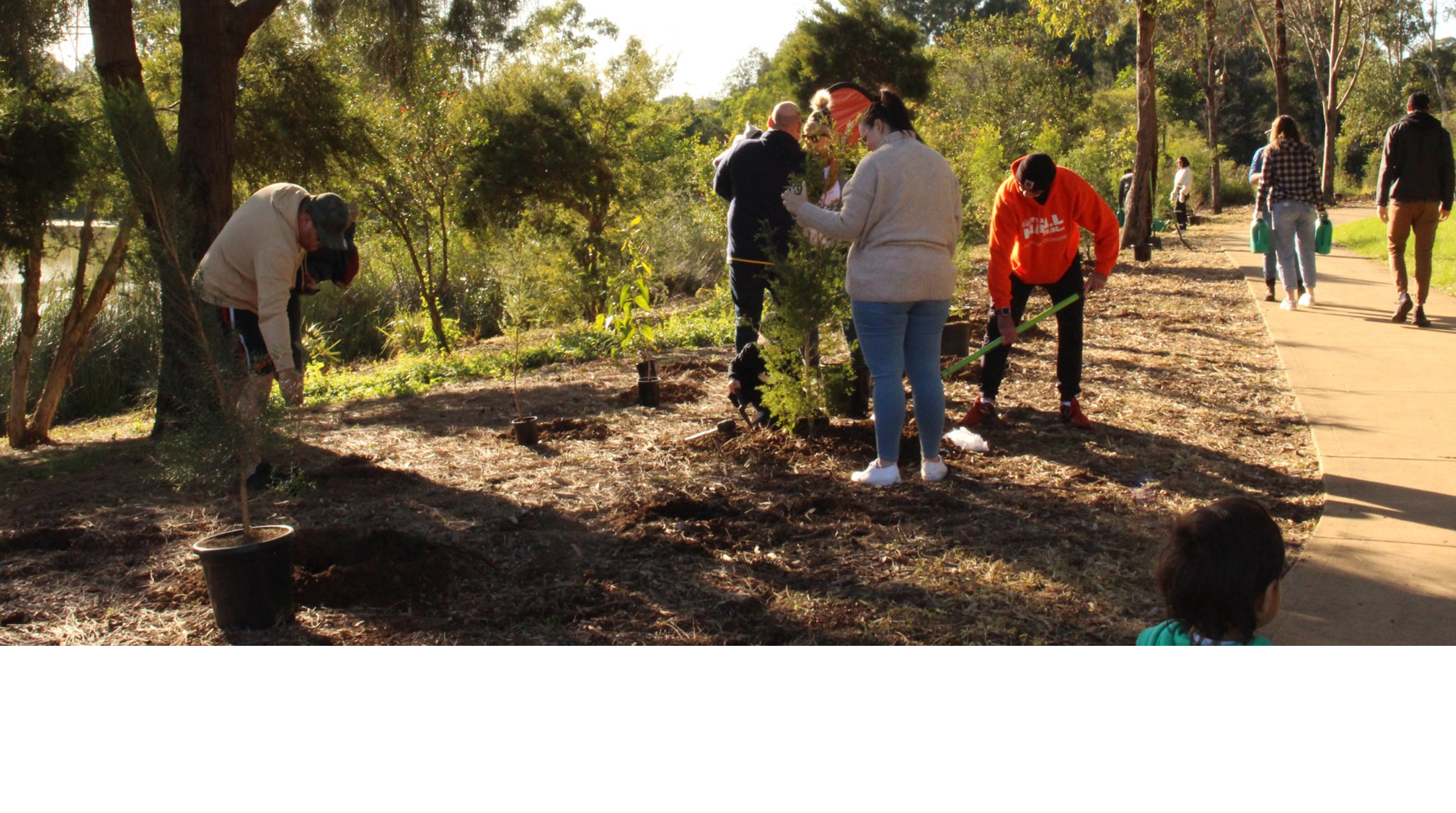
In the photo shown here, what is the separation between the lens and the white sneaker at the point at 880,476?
518 cm

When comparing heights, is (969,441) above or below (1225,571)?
below

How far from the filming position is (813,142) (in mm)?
6066

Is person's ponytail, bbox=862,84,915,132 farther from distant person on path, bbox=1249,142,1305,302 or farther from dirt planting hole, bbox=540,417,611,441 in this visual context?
distant person on path, bbox=1249,142,1305,302

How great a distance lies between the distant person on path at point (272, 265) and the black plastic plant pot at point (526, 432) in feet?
4.29

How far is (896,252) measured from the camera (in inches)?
194

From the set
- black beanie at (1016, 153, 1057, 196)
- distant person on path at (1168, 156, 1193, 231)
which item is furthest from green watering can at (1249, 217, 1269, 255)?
distant person on path at (1168, 156, 1193, 231)

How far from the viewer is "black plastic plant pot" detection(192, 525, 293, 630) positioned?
3658 mm

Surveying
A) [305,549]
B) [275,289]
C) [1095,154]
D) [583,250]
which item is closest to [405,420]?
[275,289]

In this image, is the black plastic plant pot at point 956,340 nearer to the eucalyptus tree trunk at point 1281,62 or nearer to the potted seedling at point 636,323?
the potted seedling at point 636,323

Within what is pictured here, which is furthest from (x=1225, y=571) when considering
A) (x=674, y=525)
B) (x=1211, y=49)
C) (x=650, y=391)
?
(x=1211, y=49)

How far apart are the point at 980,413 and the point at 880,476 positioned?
4.80 feet

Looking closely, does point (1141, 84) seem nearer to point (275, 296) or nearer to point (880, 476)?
point (880, 476)

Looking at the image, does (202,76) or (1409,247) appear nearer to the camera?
(202,76)

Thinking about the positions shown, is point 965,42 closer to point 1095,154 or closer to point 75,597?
point 1095,154
